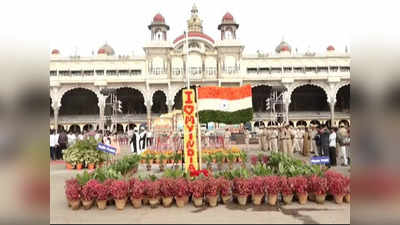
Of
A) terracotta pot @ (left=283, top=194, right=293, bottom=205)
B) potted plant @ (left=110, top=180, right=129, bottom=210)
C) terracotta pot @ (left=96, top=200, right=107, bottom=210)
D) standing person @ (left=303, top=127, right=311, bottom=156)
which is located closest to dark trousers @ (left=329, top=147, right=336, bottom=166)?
standing person @ (left=303, top=127, right=311, bottom=156)

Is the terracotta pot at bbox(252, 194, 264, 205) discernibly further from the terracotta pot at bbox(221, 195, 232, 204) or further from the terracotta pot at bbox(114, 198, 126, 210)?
the terracotta pot at bbox(114, 198, 126, 210)

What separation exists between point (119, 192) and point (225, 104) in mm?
4150

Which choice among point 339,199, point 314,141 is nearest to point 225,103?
point 339,199

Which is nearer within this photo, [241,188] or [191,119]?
[241,188]

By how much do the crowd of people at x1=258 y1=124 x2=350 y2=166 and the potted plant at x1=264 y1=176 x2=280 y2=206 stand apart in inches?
235

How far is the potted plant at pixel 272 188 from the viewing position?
19.9 ft

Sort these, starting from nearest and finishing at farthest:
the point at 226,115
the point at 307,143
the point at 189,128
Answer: the point at 189,128 < the point at 226,115 < the point at 307,143

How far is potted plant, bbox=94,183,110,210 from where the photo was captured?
594 cm

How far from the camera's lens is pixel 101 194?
5.93 meters

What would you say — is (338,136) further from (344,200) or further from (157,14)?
(157,14)

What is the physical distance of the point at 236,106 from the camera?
909 cm

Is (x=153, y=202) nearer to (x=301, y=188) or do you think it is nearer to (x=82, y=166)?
(x=301, y=188)
